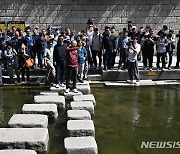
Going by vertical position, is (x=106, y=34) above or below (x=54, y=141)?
above

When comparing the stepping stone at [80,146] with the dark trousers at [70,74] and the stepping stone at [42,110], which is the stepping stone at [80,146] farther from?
the dark trousers at [70,74]

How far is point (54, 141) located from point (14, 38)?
7.07 metres

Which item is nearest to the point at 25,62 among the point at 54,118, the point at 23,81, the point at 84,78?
the point at 23,81

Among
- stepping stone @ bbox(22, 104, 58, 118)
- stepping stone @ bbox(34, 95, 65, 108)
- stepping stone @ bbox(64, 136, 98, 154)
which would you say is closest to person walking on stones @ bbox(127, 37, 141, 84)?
stepping stone @ bbox(34, 95, 65, 108)

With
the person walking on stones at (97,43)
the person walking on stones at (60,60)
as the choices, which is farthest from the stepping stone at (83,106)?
the person walking on stones at (97,43)

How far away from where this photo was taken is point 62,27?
20062mm

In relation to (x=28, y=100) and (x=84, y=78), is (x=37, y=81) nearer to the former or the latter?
(x=84, y=78)

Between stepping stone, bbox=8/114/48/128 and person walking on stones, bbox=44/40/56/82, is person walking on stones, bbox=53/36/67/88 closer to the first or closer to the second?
person walking on stones, bbox=44/40/56/82

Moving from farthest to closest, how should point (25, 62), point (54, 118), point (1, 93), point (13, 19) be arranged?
point (13, 19), point (25, 62), point (1, 93), point (54, 118)

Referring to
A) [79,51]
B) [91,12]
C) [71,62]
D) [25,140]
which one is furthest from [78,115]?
[91,12]

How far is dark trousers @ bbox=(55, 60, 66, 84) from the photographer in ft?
43.0

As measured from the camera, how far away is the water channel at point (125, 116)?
26.8 ft

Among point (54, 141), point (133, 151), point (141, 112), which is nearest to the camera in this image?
point (133, 151)
